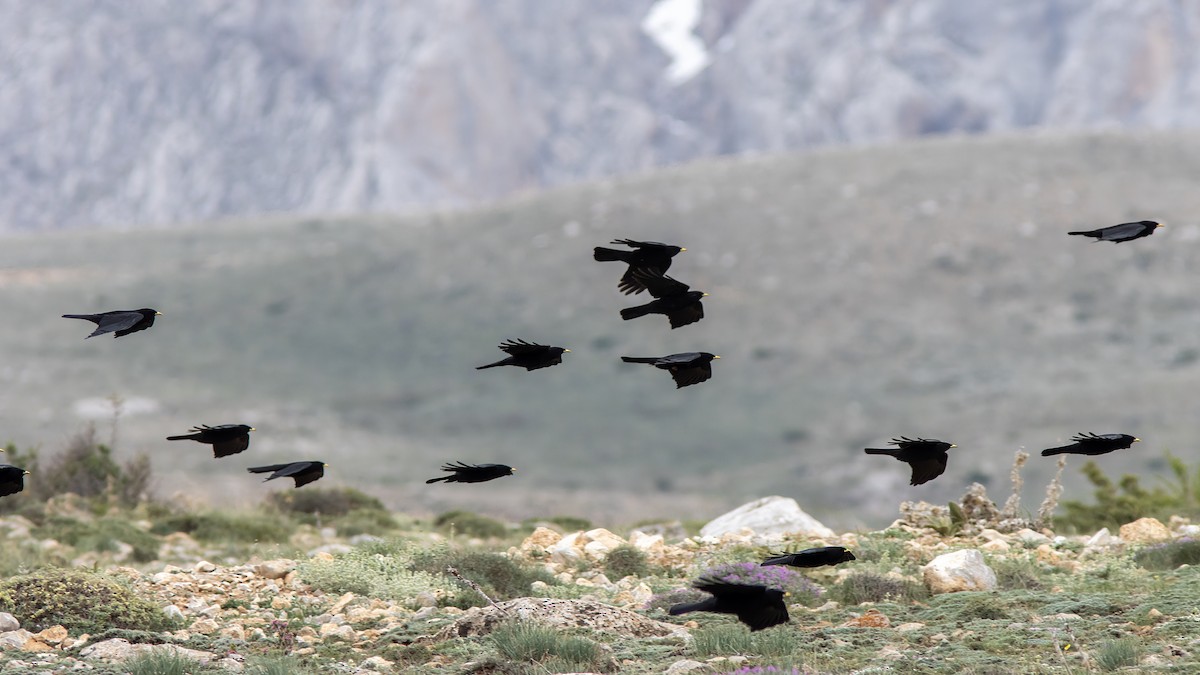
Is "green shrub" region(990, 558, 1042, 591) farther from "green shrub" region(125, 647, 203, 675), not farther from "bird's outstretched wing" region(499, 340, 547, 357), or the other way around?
"green shrub" region(125, 647, 203, 675)

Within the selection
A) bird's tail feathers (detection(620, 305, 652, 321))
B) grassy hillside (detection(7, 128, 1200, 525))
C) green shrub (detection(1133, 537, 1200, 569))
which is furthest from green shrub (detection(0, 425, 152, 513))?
grassy hillside (detection(7, 128, 1200, 525))

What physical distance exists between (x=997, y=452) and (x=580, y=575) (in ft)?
176

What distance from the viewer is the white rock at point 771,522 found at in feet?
46.6

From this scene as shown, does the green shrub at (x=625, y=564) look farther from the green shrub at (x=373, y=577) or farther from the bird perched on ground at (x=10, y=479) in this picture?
the bird perched on ground at (x=10, y=479)

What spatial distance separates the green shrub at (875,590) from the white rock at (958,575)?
0.41ft

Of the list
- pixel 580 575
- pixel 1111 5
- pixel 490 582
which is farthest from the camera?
pixel 1111 5

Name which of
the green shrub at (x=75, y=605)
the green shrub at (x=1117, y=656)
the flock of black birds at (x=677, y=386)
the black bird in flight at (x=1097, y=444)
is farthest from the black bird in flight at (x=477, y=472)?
the green shrub at (x=1117, y=656)

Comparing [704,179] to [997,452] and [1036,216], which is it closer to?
[1036,216]

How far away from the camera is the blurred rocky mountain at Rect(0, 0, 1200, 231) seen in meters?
170

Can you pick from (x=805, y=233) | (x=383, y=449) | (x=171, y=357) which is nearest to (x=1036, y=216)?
(x=805, y=233)

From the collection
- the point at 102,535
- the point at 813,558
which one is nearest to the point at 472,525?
the point at 102,535

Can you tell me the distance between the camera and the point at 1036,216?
7931cm

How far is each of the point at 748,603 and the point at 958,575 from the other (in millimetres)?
3750

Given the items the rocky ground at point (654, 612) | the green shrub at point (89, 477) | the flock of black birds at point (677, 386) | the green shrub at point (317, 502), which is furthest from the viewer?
the green shrub at point (89, 477)
